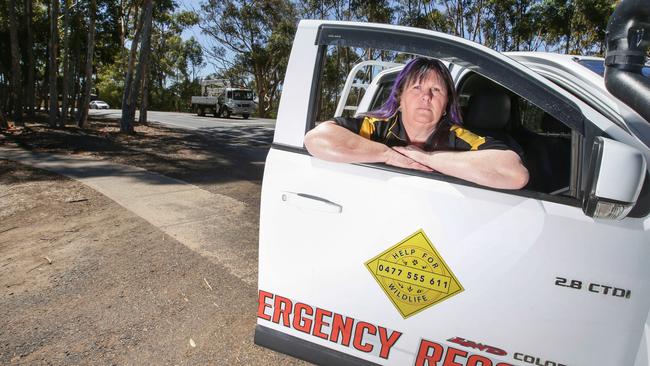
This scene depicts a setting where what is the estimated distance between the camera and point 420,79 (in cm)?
194

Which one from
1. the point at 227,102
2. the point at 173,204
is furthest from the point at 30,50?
the point at 173,204

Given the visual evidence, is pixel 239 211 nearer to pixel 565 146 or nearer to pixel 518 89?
pixel 565 146

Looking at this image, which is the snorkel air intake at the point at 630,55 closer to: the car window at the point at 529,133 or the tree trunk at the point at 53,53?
the car window at the point at 529,133

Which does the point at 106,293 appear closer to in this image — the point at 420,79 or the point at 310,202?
the point at 310,202

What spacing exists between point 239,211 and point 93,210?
5.98ft

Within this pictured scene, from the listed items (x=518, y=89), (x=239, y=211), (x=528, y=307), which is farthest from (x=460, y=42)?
(x=239, y=211)

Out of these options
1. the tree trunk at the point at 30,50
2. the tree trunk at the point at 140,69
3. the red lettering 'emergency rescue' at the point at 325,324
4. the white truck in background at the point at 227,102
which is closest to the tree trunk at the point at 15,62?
the tree trunk at the point at 30,50

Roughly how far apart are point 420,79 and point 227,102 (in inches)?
1160

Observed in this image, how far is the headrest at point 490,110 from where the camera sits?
241 cm

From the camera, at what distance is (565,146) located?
2447 millimetres

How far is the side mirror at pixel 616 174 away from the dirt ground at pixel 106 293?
6.24ft

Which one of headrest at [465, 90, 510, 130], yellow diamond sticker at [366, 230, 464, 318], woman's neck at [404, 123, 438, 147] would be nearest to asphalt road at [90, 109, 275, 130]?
headrest at [465, 90, 510, 130]

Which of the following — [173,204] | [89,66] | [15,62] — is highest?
[89,66]

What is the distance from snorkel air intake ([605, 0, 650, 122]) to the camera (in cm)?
157
